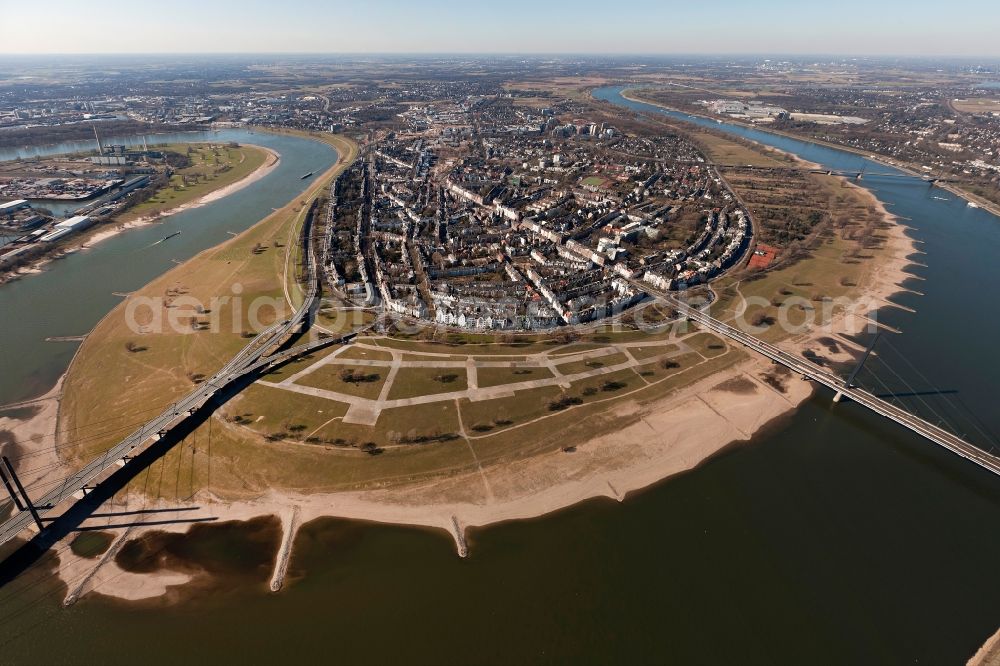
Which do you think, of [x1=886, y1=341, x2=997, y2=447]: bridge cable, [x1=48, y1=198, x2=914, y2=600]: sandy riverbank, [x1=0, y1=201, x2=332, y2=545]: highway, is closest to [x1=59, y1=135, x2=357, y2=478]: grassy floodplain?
[x1=0, y1=201, x2=332, y2=545]: highway

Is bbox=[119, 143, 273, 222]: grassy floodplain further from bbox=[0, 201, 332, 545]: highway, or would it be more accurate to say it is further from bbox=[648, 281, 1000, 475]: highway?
bbox=[648, 281, 1000, 475]: highway

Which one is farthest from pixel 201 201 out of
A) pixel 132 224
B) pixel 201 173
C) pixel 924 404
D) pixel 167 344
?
pixel 924 404

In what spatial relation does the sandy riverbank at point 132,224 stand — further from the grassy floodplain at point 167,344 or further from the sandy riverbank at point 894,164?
the sandy riverbank at point 894,164

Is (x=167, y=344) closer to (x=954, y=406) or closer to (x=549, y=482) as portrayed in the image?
(x=549, y=482)

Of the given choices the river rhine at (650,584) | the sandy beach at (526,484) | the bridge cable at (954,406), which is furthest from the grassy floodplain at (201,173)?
the bridge cable at (954,406)

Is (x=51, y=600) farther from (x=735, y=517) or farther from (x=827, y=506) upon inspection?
(x=827, y=506)

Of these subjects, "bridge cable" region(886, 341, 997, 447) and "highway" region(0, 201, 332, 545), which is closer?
"highway" region(0, 201, 332, 545)
